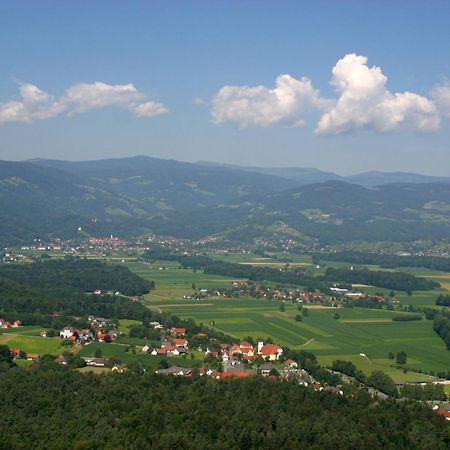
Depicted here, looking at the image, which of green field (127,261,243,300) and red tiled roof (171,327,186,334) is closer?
red tiled roof (171,327,186,334)

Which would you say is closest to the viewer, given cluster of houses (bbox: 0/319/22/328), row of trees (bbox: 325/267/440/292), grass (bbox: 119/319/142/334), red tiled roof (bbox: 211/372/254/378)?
red tiled roof (bbox: 211/372/254/378)

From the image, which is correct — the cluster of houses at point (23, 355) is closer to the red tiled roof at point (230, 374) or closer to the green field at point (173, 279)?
the red tiled roof at point (230, 374)

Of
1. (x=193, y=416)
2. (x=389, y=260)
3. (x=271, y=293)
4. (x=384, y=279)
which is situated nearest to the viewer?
(x=193, y=416)

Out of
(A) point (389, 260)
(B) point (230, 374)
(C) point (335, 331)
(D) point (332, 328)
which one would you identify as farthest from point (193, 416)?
(A) point (389, 260)

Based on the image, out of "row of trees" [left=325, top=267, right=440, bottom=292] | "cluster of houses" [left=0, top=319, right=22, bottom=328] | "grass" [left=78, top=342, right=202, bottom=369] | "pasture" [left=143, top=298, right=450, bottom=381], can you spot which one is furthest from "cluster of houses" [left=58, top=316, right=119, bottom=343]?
"row of trees" [left=325, top=267, right=440, bottom=292]

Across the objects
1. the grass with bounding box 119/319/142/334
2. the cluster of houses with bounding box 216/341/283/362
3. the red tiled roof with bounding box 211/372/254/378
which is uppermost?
the red tiled roof with bounding box 211/372/254/378

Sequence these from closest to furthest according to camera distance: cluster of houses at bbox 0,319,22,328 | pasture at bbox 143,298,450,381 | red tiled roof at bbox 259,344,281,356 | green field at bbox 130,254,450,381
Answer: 1. red tiled roof at bbox 259,344,281,356
2. pasture at bbox 143,298,450,381
3. green field at bbox 130,254,450,381
4. cluster of houses at bbox 0,319,22,328

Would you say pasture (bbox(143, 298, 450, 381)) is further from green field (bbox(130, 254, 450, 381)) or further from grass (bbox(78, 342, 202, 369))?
grass (bbox(78, 342, 202, 369))

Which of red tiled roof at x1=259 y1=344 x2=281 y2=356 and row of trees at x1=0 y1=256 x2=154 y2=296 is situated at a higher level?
red tiled roof at x1=259 y1=344 x2=281 y2=356

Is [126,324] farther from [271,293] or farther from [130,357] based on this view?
[271,293]
